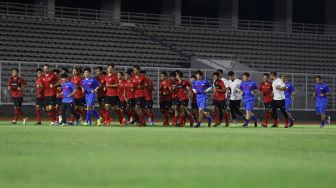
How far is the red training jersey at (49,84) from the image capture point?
2798 centimetres

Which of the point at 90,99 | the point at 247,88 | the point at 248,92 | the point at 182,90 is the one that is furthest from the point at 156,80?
the point at 90,99

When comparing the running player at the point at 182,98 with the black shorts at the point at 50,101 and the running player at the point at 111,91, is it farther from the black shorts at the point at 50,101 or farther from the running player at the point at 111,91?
the black shorts at the point at 50,101

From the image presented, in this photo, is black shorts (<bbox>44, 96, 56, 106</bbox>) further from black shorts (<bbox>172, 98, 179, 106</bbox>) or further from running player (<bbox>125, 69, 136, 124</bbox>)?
black shorts (<bbox>172, 98, 179, 106</bbox>)

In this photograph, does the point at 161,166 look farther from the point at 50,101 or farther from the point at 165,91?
the point at 165,91

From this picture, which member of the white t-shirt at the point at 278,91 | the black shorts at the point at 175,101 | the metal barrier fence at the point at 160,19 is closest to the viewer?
the black shorts at the point at 175,101

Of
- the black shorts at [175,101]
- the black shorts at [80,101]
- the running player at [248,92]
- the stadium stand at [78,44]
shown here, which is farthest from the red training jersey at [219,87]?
the stadium stand at [78,44]

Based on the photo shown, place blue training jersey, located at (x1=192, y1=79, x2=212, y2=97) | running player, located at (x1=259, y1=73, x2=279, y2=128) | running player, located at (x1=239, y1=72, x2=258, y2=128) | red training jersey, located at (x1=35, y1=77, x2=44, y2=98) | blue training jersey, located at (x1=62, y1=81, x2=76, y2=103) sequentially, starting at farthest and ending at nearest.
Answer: running player, located at (x1=259, y1=73, x2=279, y2=128) < running player, located at (x1=239, y1=72, x2=258, y2=128) < blue training jersey, located at (x1=192, y1=79, x2=212, y2=97) < red training jersey, located at (x1=35, y1=77, x2=44, y2=98) < blue training jersey, located at (x1=62, y1=81, x2=76, y2=103)

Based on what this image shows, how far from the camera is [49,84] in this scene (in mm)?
27984

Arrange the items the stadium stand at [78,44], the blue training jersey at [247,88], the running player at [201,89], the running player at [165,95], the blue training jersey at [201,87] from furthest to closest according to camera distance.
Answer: the stadium stand at [78,44] → the blue training jersey at [247,88] → the running player at [165,95] → the blue training jersey at [201,87] → the running player at [201,89]

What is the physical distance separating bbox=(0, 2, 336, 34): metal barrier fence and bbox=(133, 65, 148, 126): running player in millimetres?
18116

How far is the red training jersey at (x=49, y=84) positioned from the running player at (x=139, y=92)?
2.83 m

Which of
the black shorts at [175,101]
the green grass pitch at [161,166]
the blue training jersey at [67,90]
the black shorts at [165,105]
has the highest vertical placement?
the blue training jersey at [67,90]

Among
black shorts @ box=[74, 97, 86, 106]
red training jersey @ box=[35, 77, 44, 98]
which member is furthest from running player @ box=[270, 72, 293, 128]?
red training jersey @ box=[35, 77, 44, 98]

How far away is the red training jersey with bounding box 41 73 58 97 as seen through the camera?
2798 cm
